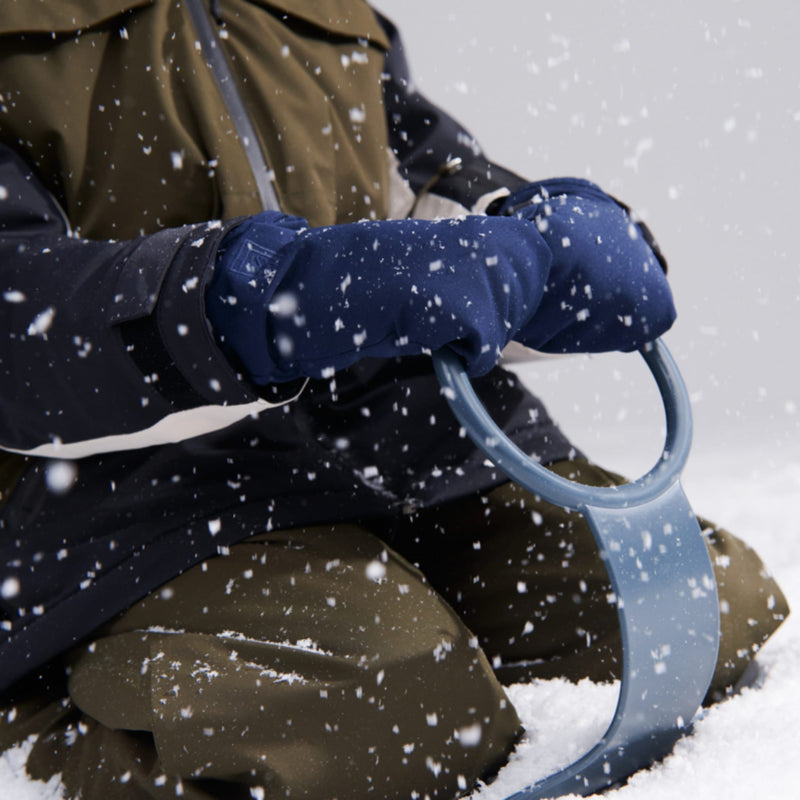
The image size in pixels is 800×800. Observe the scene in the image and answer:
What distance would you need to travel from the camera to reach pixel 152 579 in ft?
2.37

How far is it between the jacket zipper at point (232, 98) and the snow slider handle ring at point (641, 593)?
26 cm

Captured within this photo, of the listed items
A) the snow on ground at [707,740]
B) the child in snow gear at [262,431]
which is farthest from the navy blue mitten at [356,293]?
the snow on ground at [707,740]

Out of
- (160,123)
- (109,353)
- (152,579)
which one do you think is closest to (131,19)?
(160,123)

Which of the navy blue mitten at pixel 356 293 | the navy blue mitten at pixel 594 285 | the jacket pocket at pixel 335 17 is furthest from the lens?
the jacket pocket at pixel 335 17

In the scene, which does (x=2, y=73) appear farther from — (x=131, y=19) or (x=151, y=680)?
(x=151, y=680)

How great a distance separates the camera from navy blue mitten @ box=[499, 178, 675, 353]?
0.72 m

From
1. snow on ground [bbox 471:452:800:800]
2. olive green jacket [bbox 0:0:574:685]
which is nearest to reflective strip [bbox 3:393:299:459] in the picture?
olive green jacket [bbox 0:0:574:685]

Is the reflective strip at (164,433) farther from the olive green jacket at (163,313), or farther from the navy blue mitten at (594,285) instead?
the navy blue mitten at (594,285)

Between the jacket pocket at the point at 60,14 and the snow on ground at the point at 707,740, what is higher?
the jacket pocket at the point at 60,14

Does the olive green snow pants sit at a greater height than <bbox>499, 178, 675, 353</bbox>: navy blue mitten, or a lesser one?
lesser

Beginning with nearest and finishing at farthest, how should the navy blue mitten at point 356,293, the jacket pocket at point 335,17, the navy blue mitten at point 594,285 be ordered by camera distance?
the navy blue mitten at point 356,293
the navy blue mitten at point 594,285
the jacket pocket at point 335,17

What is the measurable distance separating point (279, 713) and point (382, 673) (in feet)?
0.24

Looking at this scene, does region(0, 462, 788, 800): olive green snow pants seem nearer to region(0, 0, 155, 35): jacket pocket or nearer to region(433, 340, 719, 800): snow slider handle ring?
region(433, 340, 719, 800): snow slider handle ring

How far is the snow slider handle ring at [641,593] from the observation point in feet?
2.10
